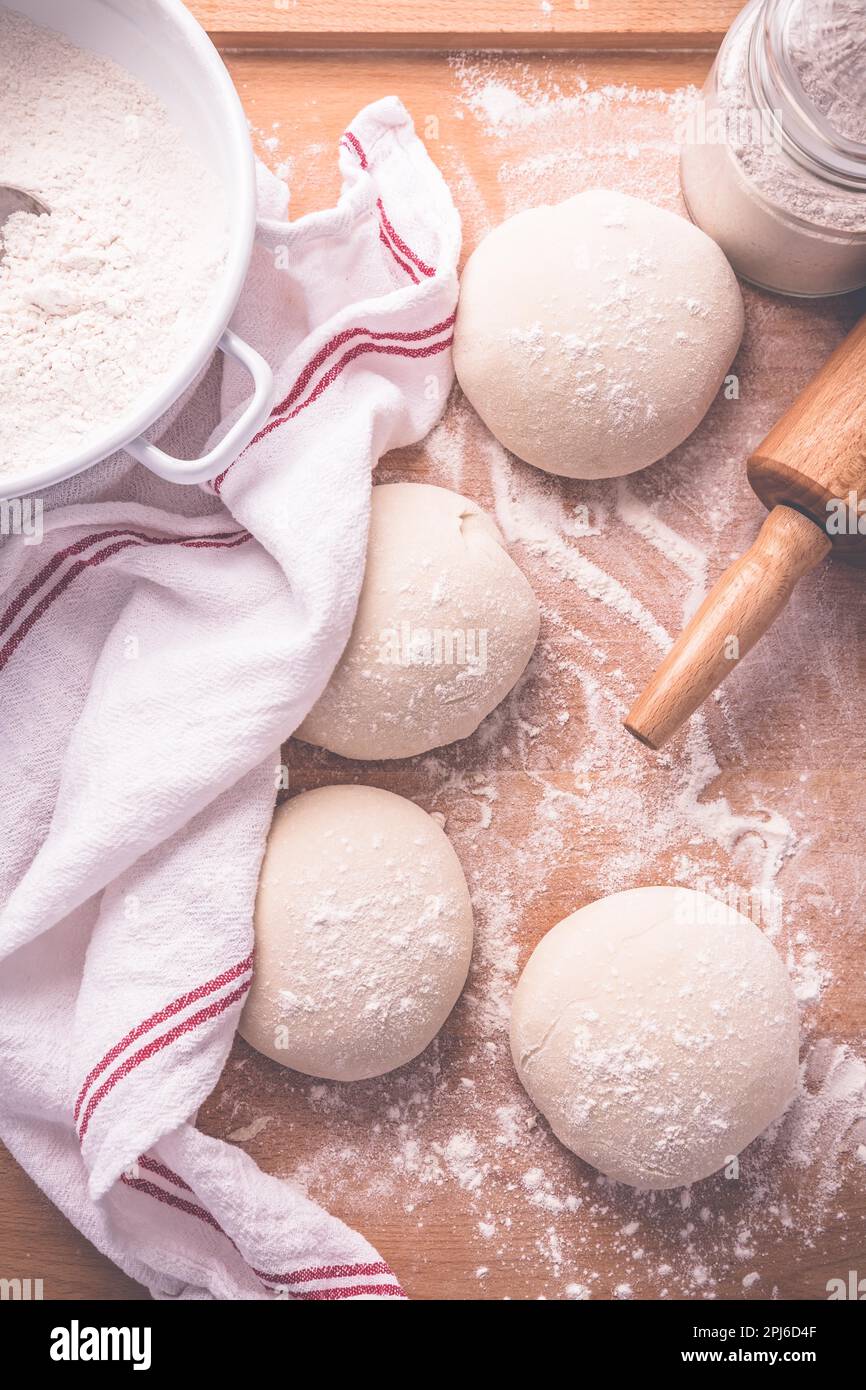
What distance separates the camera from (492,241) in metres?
0.74

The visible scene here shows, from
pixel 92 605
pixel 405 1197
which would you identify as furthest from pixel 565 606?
pixel 405 1197

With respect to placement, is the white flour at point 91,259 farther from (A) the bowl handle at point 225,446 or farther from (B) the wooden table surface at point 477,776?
(B) the wooden table surface at point 477,776

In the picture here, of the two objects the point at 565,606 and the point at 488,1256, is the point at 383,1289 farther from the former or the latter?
the point at 565,606

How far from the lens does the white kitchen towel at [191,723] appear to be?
26.4 inches

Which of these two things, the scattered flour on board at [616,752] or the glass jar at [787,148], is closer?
the glass jar at [787,148]

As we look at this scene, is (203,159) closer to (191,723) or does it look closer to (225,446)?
(225,446)

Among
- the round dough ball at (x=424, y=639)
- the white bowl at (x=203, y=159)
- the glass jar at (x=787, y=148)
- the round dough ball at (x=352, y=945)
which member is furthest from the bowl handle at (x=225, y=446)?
the glass jar at (x=787, y=148)

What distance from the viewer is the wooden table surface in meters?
0.74

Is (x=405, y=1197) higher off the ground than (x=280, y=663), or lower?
lower

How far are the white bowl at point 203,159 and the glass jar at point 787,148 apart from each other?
12.9 inches

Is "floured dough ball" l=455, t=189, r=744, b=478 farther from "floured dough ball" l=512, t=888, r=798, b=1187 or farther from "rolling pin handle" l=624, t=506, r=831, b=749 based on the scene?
"floured dough ball" l=512, t=888, r=798, b=1187
